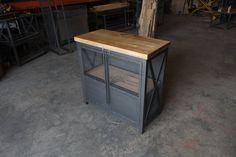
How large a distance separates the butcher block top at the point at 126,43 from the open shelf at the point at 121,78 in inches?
13.3

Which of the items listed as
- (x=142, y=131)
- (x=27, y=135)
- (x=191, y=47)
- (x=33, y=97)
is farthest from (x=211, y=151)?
(x=191, y=47)

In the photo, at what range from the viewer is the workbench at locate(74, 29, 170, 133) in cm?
153

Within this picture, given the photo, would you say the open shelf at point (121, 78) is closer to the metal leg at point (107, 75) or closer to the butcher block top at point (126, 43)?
the metal leg at point (107, 75)

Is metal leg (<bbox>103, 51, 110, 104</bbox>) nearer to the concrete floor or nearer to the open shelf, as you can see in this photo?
the open shelf

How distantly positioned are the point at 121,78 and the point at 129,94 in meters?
0.25

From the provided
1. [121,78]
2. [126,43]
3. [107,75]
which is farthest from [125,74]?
[126,43]

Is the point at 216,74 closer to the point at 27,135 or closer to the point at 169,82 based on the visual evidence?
the point at 169,82

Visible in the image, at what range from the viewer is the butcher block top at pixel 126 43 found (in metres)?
1.46

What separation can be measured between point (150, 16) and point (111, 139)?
164 centimetres

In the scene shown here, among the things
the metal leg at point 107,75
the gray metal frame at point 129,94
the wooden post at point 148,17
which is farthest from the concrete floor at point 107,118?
the wooden post at point 148,17

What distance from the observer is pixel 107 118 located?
6.63ft

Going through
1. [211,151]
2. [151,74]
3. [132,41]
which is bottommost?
[211,151]

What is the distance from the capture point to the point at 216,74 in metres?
2.87

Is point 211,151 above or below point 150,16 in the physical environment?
below
